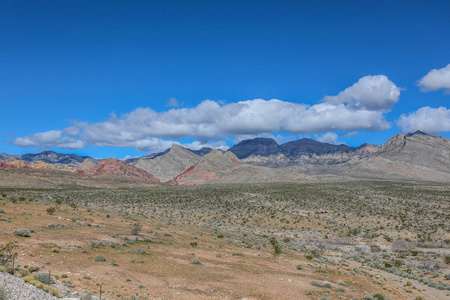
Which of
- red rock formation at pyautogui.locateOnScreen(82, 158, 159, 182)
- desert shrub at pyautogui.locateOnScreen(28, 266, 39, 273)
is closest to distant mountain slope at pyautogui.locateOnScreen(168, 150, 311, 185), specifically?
red rock formation at pyautogui.locateOnScreen(82, 158, 159, 182)

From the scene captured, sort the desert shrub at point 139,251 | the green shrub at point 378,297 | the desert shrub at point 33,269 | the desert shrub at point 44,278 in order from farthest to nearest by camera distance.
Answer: the desert shrub at point 139,251, the green shrub at point 378,297, the desert shrub at point 33,269, the desert shrub at point 44,278

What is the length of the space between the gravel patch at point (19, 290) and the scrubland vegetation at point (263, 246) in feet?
6.05

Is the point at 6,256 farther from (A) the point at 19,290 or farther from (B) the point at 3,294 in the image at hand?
(B) the point at 3,294

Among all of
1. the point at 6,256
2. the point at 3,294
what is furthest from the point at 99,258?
the point at 3,294

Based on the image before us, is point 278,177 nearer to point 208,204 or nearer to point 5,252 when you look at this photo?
point 208,204

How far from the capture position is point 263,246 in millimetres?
31453

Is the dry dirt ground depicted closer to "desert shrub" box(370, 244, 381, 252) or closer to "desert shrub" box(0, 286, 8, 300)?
"desert shrub" box(0, 286, 8, 300)

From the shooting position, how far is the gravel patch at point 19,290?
1026 cm

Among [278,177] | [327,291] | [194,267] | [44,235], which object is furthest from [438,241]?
[278,177]

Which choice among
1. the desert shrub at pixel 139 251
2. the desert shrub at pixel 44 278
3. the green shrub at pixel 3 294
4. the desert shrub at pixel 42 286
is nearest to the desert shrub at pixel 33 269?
the desert shrub at pixel 44 278

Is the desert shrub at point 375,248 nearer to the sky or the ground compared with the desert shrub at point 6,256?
nearer to the ground

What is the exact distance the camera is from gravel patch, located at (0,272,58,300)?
10.3m

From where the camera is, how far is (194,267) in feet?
64.8

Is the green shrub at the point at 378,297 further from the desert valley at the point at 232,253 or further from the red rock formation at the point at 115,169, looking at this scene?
the red rock formation at the point at 115,169
